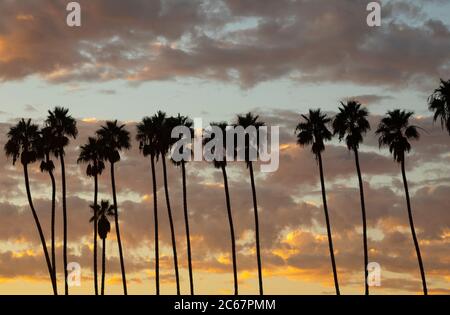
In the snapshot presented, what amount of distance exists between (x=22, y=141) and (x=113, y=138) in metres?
9.86

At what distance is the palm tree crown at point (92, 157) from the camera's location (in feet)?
331

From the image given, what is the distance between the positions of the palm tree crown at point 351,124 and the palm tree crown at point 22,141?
1240 inches

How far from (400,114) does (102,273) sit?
128 feet

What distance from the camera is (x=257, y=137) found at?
91312 millimetres

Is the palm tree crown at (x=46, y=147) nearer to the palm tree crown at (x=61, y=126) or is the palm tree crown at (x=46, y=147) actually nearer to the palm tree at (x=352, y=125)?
the palm tree crown at (x=61, y=126)

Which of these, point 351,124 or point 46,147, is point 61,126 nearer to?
point 46,147

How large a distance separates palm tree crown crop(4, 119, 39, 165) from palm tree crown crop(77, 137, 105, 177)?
698 centimetres

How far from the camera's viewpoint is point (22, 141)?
9538 centimetres

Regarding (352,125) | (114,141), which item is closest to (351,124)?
(352,125)

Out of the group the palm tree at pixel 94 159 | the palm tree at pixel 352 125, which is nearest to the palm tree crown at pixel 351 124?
the palm tree at pixel 352 125

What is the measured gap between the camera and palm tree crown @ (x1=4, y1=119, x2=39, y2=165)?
95062 mm

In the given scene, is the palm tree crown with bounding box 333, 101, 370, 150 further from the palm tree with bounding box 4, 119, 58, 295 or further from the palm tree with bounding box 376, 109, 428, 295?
the palm tree with bounding box 4, 119, 58, 295
